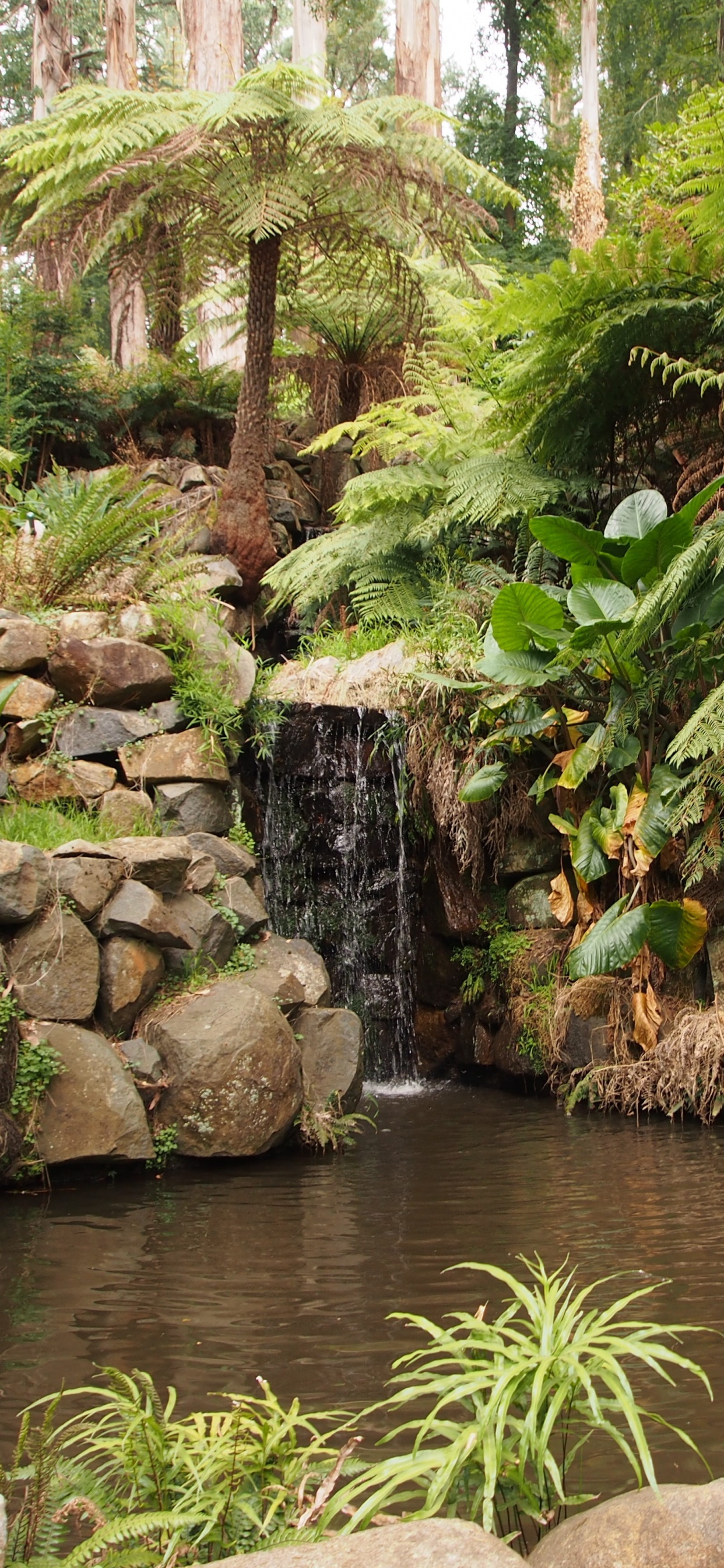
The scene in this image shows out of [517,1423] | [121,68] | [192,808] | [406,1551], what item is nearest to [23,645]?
[192,808]

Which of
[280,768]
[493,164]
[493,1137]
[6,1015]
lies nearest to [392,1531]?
[6,1015]

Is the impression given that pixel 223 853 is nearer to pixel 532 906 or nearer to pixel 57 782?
pixel 57 782

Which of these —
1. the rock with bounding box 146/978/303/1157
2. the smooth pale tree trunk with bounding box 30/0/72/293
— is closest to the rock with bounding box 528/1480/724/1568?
the rock with bounding box 146/978/303/1157

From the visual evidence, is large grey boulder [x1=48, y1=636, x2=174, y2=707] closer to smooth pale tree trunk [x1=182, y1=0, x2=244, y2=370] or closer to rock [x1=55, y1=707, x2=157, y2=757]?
rock [x1=55, y1=707, x2=157, y2=757]

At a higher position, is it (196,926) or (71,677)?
(71,677)

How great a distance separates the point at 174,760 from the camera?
6.75 meters

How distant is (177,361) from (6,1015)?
8570mm

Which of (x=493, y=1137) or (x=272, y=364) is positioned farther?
(x=272, y=364)

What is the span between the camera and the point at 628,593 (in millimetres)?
6352

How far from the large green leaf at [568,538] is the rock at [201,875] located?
8.26 feet

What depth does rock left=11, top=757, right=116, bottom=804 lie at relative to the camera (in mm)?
6480

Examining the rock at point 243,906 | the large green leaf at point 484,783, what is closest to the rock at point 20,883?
the rock at point 243,906

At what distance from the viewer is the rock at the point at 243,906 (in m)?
6.23

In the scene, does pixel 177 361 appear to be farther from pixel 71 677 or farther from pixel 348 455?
pixel 71 677
